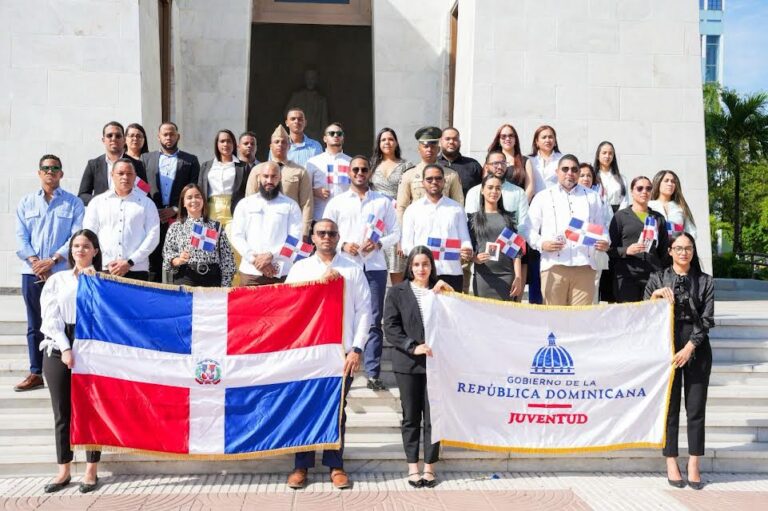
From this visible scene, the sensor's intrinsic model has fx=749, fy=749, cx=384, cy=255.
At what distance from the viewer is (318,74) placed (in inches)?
771

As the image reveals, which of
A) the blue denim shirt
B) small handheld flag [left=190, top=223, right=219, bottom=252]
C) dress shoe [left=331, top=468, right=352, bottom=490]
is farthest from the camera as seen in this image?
the blue denim shirt

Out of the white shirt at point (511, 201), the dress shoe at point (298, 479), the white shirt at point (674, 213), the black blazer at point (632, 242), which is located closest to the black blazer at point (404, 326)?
the dress shoe at point (298, 479)

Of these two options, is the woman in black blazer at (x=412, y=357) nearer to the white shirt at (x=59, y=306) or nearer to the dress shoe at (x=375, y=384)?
the dress shoe at (x=375, y=384)

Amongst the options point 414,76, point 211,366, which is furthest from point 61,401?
point 414,76

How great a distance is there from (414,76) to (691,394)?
9354 mm

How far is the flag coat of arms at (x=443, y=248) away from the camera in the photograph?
6.96m

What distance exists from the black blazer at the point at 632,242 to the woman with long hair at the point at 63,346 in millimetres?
4903

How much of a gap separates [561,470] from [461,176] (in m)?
3.28

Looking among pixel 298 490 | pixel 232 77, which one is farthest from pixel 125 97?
pixel 298 490

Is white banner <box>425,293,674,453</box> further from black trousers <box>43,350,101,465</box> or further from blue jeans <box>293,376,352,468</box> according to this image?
black trousers <box>43,350,101,465</box>

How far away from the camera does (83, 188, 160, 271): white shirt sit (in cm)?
695

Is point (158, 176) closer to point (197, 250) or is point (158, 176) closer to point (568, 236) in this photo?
point (197, 250)

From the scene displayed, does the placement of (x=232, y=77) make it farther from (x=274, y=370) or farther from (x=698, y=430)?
(x=698, y=430)

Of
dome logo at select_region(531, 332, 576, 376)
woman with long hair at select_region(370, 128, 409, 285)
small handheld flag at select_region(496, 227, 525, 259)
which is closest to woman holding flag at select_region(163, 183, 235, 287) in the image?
woman with long hair at select_region(370, 128, 409, 285)
